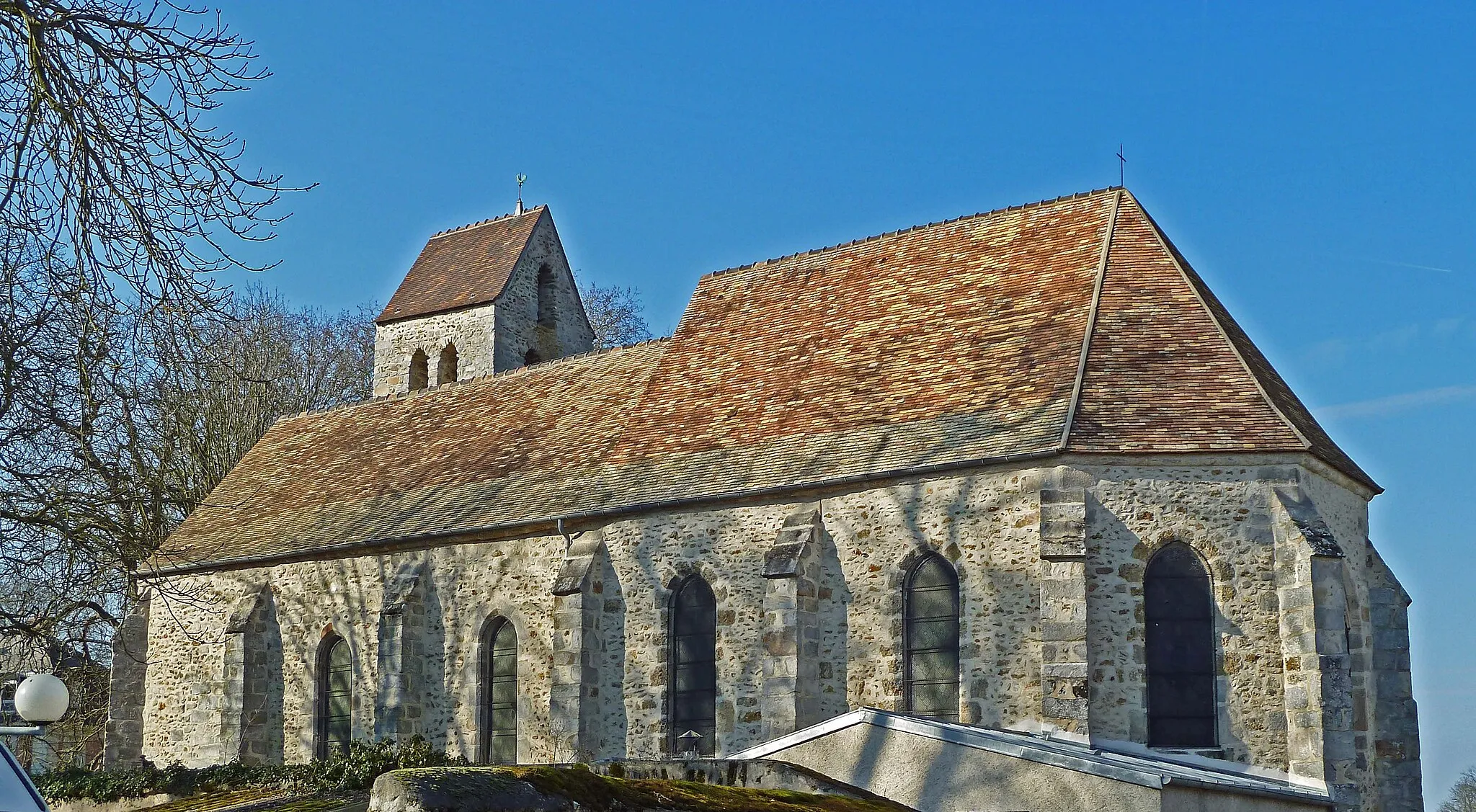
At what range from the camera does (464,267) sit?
32875 mm

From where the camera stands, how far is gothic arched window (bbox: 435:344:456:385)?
3198cm

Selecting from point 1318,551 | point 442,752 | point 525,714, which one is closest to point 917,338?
point 1318,551

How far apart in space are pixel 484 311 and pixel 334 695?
9.17 metres

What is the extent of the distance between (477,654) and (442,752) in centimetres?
161

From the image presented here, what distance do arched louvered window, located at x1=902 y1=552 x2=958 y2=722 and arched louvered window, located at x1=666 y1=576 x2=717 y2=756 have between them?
291 centimetres

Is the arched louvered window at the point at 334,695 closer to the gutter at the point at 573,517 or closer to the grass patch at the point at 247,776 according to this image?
the grass patch at the point at 247,776

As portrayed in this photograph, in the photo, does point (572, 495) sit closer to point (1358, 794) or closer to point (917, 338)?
point (917, 338)

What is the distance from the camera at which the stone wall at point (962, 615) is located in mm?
17453

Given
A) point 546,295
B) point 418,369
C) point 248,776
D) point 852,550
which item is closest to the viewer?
point 852,550

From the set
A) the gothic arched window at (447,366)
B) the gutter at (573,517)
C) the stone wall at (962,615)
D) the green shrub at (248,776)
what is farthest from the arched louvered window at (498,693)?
the gothic arched window at (447,366)

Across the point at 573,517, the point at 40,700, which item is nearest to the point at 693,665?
the point at 573,517

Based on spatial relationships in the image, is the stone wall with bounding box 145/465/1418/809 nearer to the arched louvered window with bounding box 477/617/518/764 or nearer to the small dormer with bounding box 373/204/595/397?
the arched louvered window with bounding box 477/617/518/764

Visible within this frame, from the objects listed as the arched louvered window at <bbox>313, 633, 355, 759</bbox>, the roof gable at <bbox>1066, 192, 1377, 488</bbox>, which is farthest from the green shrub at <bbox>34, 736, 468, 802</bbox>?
the roof gable at <bbox>1066, 192, 1377, 488</bbox>

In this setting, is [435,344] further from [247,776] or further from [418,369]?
[247,776]
